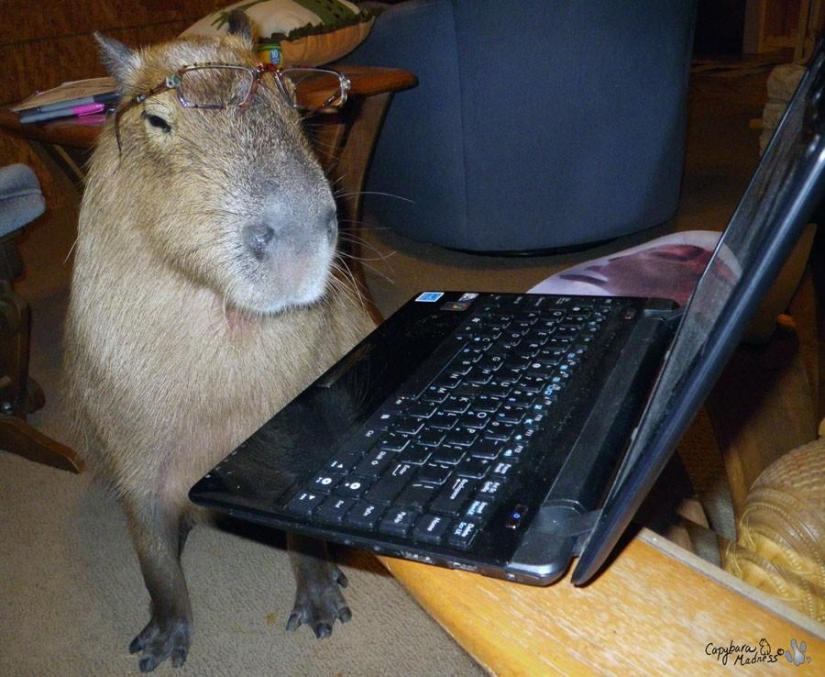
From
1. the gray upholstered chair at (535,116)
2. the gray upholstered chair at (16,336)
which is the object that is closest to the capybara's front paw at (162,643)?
the gray upholstered chair at (16,336)

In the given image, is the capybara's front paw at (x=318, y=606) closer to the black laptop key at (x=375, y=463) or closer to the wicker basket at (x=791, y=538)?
the black laptop key at (x=375, y=463)

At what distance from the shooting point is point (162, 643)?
1487mm

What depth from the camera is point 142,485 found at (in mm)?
1280

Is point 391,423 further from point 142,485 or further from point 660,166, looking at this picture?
point 660,166

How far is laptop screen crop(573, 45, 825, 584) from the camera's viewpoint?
317mm

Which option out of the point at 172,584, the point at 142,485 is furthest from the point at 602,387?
the point at 172,584

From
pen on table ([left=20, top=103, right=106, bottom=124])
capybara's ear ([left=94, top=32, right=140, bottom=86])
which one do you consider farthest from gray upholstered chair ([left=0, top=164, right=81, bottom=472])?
capybara's ear ([left=94, top=32, right=140, bottom=86])

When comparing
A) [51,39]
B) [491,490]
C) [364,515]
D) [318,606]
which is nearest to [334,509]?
[364,515]

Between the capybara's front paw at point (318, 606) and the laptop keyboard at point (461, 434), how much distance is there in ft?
2.83

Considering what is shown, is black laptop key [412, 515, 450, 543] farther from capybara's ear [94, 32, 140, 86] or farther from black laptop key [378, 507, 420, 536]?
capybara's ear [94, 32, 140, 86]

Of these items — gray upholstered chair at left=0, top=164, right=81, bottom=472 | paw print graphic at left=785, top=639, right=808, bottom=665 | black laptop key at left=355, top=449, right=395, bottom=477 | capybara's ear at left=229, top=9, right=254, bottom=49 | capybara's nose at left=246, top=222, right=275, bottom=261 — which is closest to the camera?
paw print graphic at left=785, top=639, right=808, bottom=665

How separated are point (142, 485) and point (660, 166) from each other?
8.63ft

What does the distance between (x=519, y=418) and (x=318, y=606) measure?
1.00 metres

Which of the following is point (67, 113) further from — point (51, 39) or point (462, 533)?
point (51, 39)
